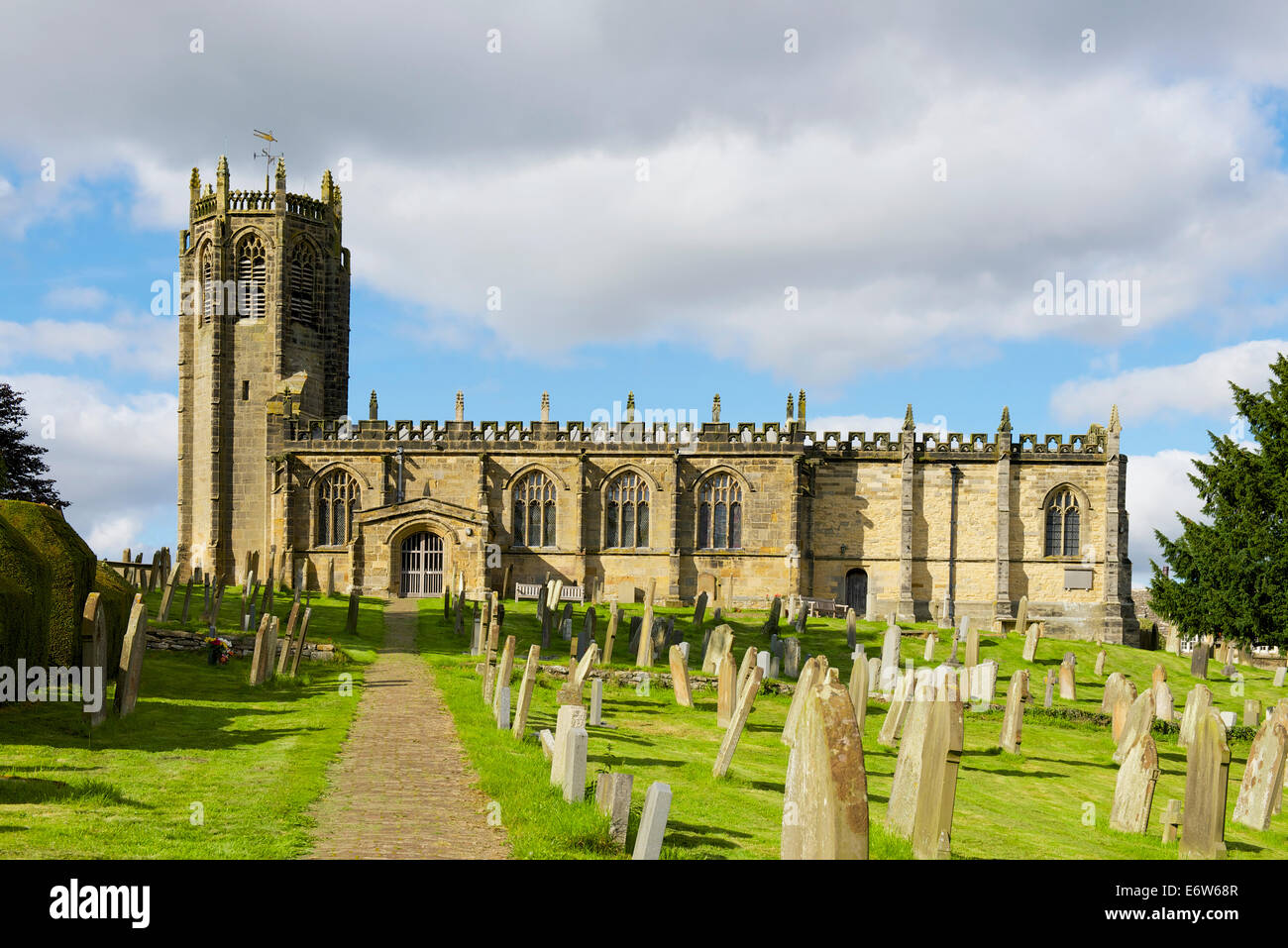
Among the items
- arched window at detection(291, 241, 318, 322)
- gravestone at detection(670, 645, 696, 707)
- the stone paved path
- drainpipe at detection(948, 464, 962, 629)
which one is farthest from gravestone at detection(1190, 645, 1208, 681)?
arched window at detection(291, 241, 318, 322)

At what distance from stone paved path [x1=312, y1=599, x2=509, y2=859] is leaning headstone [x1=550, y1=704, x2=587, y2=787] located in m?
0.79

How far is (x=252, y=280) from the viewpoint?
161 feet

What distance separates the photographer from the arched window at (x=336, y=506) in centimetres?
4506

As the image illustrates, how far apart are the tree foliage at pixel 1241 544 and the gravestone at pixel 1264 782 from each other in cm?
2259

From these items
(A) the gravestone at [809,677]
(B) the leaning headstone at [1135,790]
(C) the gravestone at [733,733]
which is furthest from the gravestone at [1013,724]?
(C) the gravestone at [733,733]

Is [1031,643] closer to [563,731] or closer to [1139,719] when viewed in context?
[1139,719]

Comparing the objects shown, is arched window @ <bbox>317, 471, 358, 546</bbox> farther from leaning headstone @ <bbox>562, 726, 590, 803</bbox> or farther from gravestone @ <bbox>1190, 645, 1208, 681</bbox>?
leaning headstone @ <bbox>562, 726, 590, 803</bbox>

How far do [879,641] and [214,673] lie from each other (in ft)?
63.4

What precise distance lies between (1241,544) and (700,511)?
758 inches

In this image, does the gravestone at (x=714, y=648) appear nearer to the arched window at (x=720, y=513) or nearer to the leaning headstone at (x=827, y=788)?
the leaning headstone at (x=827, y=788)

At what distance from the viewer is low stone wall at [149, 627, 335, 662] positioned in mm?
23203
